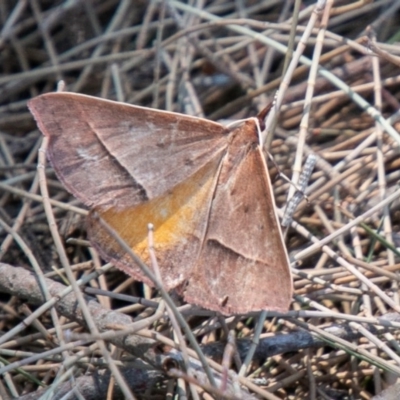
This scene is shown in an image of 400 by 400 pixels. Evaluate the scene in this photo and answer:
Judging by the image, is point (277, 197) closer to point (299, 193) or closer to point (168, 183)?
point (299, 193)

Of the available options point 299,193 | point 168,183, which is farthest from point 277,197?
point 168,183

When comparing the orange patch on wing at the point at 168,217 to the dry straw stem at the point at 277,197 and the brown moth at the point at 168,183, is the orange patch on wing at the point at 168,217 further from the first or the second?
the dry straw stem at the point at 277,197

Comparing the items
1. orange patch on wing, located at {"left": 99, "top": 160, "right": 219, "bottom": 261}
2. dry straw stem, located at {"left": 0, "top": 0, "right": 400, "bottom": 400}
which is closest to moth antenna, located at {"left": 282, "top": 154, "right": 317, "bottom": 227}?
dry straw stem, located at {"left": 0, "top": 0, "right": 400, "bottom": 400}

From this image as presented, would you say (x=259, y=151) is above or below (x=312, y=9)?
below

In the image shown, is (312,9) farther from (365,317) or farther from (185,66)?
(365,317)

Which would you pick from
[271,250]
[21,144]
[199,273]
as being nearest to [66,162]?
[199,273]

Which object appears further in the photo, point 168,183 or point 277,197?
point 277,197
